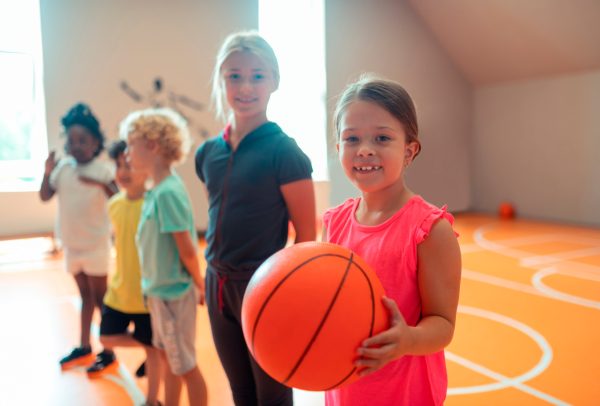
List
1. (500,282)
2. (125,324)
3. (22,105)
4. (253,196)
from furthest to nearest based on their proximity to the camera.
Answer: (22,105) → (500,282) → (125,324) → (253,196)

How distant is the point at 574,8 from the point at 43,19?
652 centimetres

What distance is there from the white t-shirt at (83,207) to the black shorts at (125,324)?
78 cm

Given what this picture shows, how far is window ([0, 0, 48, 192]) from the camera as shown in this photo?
6133 millimetres

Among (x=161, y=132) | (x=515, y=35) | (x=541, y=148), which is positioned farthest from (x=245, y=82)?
(x=541, y=148)

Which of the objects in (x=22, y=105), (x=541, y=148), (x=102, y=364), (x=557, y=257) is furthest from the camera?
(x=541, y=148)

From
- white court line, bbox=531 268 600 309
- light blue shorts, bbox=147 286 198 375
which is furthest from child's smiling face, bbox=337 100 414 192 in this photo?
white court line, bbox=531 268 600 309

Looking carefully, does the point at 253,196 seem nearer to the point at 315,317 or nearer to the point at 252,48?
the point at 252,48

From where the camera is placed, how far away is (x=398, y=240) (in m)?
1.05

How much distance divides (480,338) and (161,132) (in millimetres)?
2260

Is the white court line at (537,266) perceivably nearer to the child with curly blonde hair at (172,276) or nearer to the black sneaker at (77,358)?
the child with curly blonde hair at (172,276)

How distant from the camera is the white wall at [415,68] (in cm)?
729

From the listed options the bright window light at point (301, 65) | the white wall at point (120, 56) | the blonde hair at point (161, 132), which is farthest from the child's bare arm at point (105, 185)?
the bright window light at point (301, 65)

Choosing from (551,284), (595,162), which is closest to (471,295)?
(551,284)

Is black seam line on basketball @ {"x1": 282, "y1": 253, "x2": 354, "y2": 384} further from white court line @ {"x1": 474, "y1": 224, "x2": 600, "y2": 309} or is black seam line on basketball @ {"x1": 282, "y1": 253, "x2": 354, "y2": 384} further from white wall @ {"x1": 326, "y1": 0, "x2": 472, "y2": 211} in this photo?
white wall @ {"x1": 326, "y1": 0, "x2": 472, "y2": 211}
